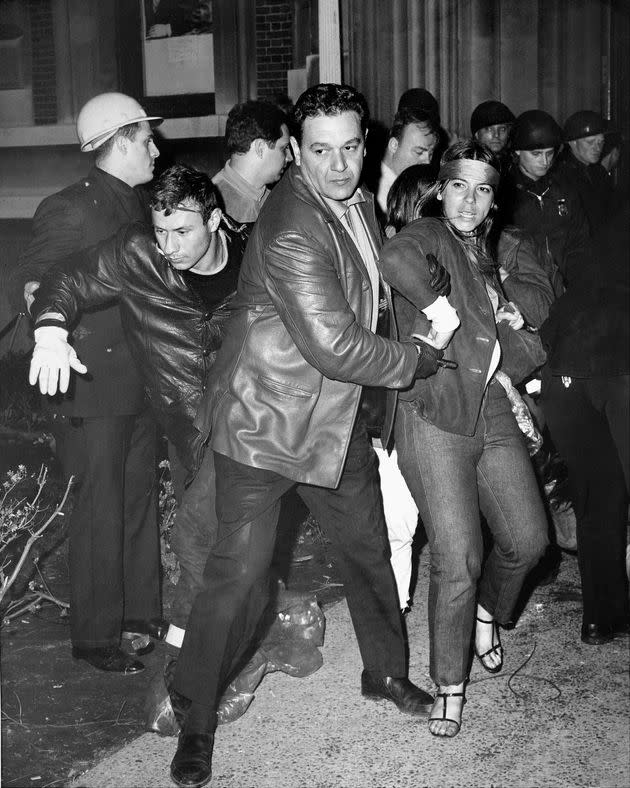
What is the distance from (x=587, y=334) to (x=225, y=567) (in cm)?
162

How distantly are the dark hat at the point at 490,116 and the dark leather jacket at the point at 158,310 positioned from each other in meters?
2.61

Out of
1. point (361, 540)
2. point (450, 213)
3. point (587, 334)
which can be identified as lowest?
point (361, 540)

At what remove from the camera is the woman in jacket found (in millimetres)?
3268

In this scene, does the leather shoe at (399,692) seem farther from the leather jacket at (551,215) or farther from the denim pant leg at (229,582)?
the leather jacket at (551,215)

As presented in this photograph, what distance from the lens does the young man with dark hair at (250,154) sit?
4.84 meters

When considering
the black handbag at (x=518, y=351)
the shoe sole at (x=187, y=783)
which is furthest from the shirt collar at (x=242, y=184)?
the shoe sole at (x=187, y=783)

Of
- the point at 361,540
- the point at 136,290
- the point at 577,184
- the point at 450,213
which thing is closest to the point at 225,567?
the point at 361,540

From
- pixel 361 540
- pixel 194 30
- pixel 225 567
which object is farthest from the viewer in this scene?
pixel 194 30

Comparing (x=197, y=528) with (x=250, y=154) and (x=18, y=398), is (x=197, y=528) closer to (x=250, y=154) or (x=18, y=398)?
(x=250, y=154)

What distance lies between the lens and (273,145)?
491cm

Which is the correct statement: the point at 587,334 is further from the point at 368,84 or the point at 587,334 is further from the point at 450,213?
the point at 368,84

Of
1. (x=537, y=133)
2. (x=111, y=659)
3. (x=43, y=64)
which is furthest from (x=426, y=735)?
(x=43, y=64)

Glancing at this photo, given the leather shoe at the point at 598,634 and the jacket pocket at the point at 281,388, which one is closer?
the jacket pocket at the point at 281,388

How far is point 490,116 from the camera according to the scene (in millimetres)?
5887
